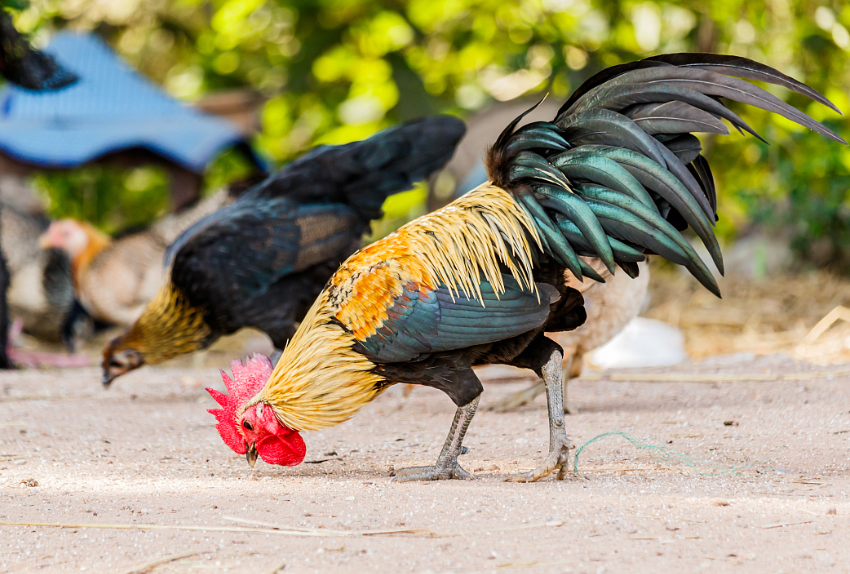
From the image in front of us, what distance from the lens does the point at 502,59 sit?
10.6 m

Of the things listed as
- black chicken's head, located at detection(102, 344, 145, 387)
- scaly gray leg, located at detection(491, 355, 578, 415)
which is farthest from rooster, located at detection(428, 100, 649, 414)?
black chicken's head, located at detection(102, 344, 145, 387)

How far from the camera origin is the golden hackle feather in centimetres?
338

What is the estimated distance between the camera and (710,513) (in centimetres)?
274

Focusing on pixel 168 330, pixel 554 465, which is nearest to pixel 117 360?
pixel 168 330

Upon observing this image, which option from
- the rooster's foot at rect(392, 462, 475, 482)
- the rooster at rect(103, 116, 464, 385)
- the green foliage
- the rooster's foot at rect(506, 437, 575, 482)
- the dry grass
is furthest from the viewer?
the green foliage

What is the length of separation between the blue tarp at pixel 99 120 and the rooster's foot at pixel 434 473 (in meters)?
7.09

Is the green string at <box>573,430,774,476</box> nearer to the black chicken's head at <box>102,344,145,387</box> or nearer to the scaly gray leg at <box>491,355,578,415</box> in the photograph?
the scaly gray leg at <box>491,355,578,415</box>

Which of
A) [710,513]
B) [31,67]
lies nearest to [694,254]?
[710,513]

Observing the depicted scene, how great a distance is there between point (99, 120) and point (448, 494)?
885 cm

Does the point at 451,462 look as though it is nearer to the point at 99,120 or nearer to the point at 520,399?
the point at 520,399

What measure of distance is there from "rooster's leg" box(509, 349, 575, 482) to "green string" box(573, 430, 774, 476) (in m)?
0.17

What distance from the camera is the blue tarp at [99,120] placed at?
31.8 feet

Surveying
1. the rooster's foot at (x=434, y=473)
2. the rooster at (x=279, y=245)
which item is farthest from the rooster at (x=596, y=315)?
the rooster's foot at (x=434, y=473)

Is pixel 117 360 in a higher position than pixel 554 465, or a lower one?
lower
